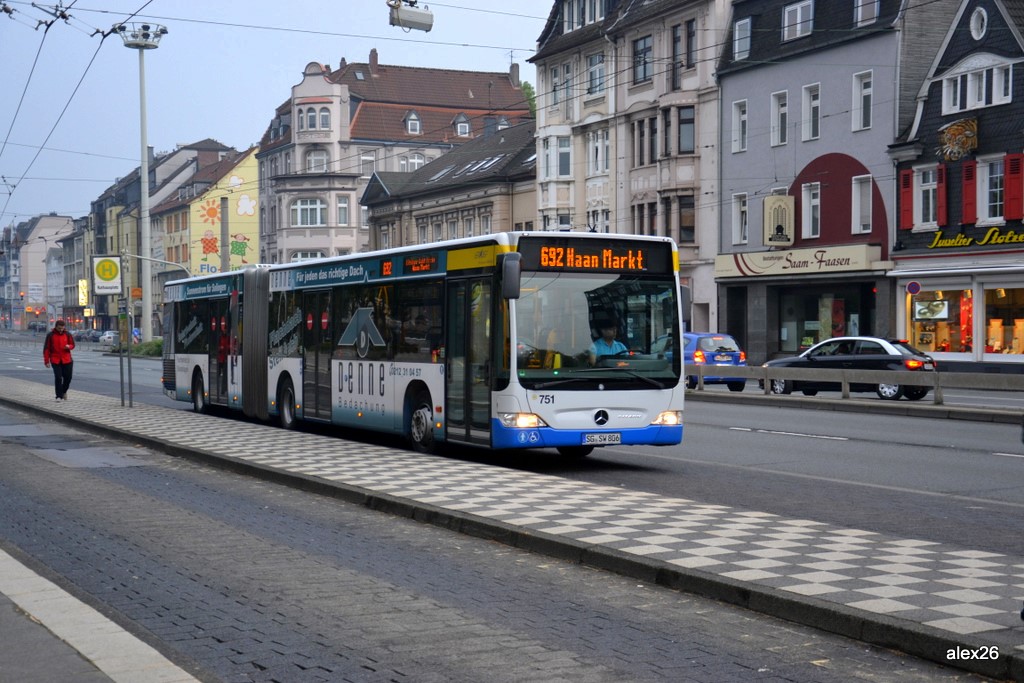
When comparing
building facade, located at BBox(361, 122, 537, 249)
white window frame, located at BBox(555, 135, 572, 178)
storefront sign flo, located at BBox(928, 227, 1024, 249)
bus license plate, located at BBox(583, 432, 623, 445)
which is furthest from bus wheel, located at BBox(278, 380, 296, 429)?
building facade, located at BBox(361, 122, 537, 249)

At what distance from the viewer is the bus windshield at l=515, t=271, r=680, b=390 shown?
15.0 meters

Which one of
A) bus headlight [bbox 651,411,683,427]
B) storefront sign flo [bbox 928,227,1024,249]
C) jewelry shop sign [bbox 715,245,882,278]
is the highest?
storefront sign flo [bbox 928,227,1024,249]

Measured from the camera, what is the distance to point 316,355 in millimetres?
20938

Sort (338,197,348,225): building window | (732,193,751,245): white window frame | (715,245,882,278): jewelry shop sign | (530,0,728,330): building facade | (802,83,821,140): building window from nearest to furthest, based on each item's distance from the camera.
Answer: (715,245,882,278): jewelry shop sign, (802,83,821,140): building window, (732,193,751,245): white window frame, (530,0,728,330): building facade, (338,197,348,225): building window

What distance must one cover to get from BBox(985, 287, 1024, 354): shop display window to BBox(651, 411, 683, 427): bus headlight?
84.0ft

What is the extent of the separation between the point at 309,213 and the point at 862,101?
5212 centimetres

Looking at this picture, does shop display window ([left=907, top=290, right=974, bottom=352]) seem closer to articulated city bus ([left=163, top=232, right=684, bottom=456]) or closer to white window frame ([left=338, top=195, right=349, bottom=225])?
articulated city bus ([left=163, top=232, right=684, bottom=456])

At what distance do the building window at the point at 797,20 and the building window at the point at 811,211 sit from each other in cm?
537

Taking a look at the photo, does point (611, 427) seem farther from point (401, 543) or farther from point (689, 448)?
point (401, 543)

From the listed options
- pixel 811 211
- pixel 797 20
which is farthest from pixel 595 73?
pixel 811 211

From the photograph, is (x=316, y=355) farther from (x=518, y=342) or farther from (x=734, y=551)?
(x=734, y=551)

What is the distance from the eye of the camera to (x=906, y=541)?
30.6 ft

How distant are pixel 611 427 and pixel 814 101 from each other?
33577 millimetres

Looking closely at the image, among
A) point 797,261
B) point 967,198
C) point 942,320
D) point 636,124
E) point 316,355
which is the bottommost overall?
point 316,355
